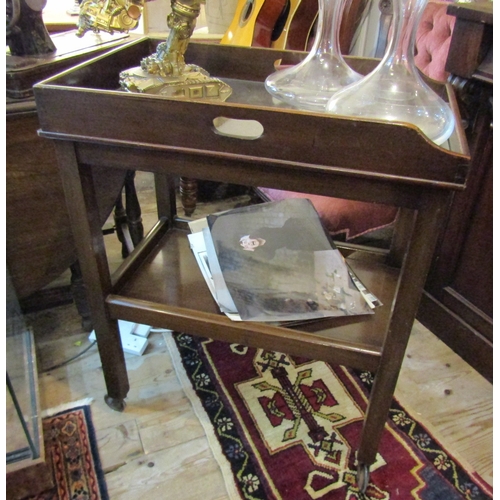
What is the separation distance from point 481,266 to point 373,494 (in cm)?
55

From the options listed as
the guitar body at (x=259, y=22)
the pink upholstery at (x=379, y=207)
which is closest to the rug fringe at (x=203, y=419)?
the pink upholstery at (x=379, y=207)

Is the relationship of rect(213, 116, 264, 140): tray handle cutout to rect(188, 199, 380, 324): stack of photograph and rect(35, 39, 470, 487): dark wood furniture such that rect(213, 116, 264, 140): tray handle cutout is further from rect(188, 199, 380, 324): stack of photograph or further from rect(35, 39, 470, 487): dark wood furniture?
rect(188, 199, 380, 324): stack of photograph

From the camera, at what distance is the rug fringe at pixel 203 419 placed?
84cm

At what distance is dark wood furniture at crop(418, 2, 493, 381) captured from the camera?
886mm

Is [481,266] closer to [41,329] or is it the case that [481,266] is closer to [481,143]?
[481,143]

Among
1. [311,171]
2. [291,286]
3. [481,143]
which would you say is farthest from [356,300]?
[481,143]

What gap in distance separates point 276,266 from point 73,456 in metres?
0.53

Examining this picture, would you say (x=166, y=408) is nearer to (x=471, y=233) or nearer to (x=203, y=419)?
(x=203, y=419)

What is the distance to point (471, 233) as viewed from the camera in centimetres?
106

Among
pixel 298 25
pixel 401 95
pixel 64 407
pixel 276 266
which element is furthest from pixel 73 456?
pixel 298 25

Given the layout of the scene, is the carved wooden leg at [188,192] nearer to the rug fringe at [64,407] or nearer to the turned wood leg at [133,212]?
the turned wood leg at [133,212]

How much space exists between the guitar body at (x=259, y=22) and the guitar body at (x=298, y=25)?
0.15ft

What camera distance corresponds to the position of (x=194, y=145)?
0.62 meters

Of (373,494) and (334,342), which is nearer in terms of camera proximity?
(334,342)
